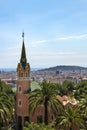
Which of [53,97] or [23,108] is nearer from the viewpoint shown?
[53,97]

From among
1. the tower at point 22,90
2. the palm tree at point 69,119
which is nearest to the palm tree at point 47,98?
the palm tree at point 69,119

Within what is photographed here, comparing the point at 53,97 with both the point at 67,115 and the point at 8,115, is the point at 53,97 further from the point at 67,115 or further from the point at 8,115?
the point at 8,115

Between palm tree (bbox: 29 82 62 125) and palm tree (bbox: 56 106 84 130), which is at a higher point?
palm tree (bbox: 29 82 62 125)

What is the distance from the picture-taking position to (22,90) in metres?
57.9

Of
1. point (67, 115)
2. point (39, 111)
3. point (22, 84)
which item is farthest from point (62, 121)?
point (22, 84)

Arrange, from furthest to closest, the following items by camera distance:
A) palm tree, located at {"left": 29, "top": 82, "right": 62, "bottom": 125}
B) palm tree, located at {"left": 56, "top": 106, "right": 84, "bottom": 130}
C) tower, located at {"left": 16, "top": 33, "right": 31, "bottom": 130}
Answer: tower, located at {"left": 16, "top": 33, "right": 31, "bottom": 130}, palm tree, located at {"left": 29, "top": 82, "right": 62, "bottom": 125}, palm tree, located at {"left": 56, "top": 106, "right": 84, "bottom": 130}

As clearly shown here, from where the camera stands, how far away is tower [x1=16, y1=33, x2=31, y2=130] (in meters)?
56.7

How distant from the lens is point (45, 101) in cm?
4691

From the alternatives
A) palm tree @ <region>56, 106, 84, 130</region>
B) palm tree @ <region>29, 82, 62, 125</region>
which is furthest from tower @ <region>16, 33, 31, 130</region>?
palm tree @ <region>56, 106, 84, 130</region>

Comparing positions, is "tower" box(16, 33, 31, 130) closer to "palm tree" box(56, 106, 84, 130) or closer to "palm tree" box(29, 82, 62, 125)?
"palm tree" box(29, 82, 62, 125)

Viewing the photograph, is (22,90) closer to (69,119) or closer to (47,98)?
(47,98)

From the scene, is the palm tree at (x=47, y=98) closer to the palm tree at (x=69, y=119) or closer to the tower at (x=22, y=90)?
the palm tree at (x=69, y=119)

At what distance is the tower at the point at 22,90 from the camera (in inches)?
2231

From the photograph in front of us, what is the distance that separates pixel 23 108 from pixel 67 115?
1456 centimetres
